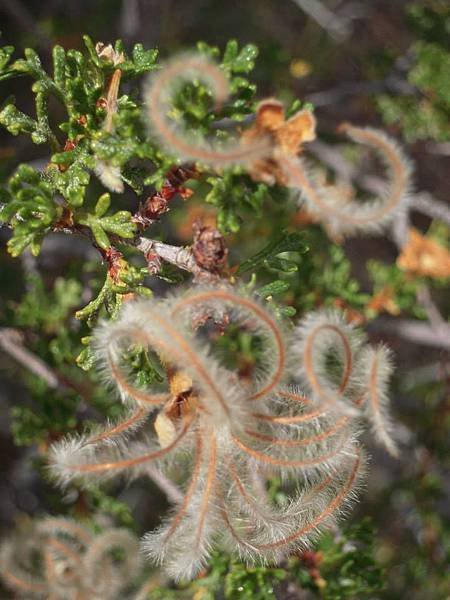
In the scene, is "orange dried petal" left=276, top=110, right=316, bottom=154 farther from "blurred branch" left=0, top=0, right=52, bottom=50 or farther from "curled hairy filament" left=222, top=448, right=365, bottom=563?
"blurred branch" left=0, top=0, right=52, bottom=50

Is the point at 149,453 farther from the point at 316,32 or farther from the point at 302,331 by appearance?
the point at 316,32

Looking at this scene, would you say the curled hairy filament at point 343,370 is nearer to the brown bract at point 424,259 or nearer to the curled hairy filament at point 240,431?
the curled hairy filament at point 240,431

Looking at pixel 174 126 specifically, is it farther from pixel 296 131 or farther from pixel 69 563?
pixel 69 563

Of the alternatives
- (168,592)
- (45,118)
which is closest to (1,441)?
(168,592)

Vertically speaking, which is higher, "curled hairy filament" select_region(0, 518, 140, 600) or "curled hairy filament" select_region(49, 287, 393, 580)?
"curled hairy filament" select_region(49, 287, 393, 580)

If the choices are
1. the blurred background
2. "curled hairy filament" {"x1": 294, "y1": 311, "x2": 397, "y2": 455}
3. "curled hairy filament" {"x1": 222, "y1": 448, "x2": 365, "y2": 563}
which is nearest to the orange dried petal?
"curled hairy filament" {"x1": 294, "y1": 311, "x2": 397, "y2": 455}

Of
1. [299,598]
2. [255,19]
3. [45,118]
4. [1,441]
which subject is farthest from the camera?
[255,19]

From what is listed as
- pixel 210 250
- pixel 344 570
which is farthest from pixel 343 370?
pixel 344 570
